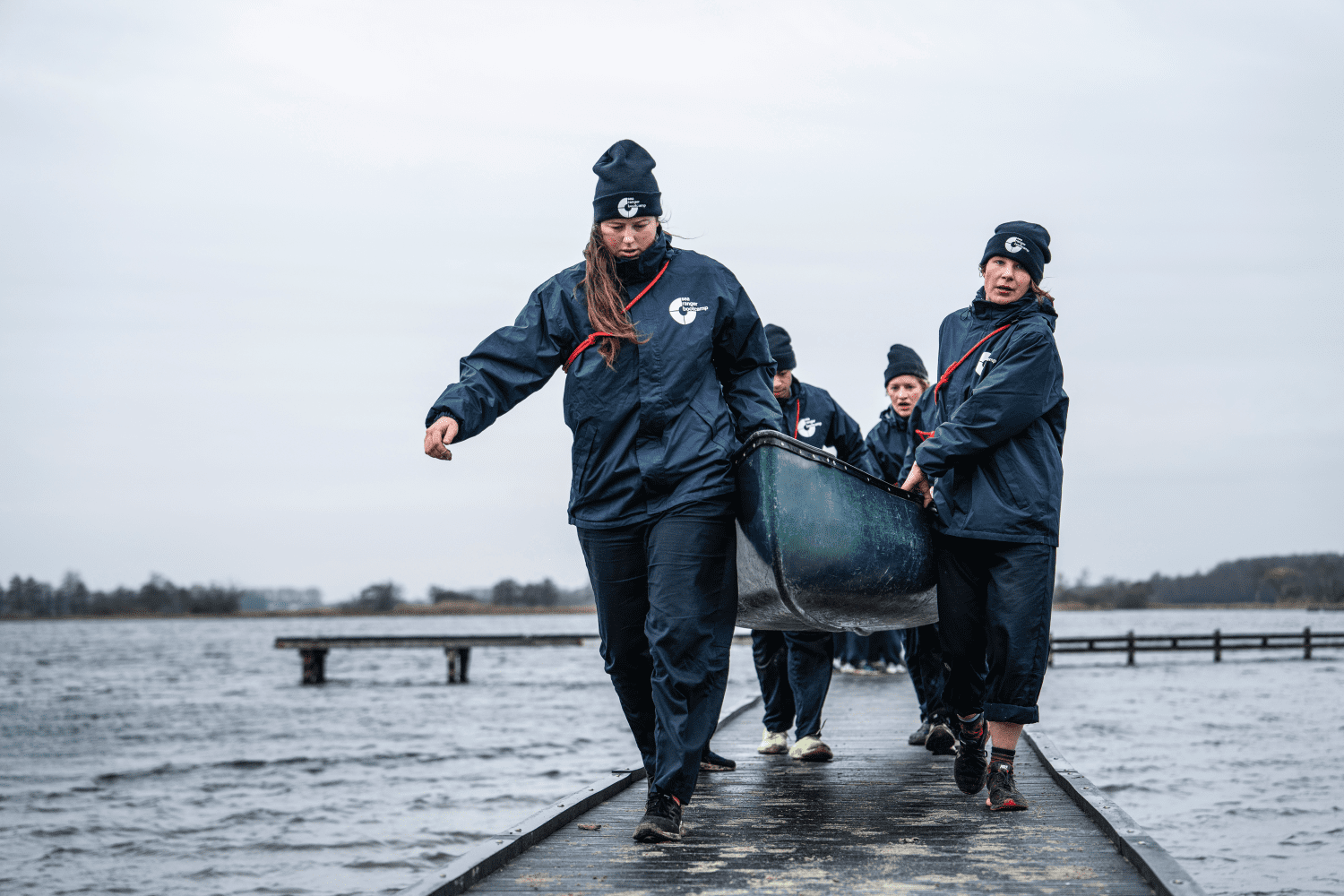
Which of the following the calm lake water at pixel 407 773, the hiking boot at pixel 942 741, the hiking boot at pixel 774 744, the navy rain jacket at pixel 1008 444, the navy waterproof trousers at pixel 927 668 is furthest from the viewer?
the calm lake water at pixel 407 773

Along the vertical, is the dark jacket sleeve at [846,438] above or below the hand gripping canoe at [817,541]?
above

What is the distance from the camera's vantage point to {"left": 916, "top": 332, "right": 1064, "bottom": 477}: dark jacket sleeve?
12.8ft

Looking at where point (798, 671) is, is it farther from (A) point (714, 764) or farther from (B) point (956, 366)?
(B) point (956, 366)

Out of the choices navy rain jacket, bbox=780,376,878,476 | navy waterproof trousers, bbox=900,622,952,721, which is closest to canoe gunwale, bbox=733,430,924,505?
navy rain jacket, bbox=780,376,878,476

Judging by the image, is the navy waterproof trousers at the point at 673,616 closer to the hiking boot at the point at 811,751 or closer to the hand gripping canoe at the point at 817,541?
the hand gripping canoe at the point at 817,541

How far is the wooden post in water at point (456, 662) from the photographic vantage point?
37.6 meters

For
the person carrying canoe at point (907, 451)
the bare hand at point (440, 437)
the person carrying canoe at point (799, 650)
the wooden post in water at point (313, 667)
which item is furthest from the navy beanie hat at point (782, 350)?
the wooden post in water at point (313, 667)

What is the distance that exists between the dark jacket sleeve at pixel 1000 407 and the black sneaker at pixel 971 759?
103 cm

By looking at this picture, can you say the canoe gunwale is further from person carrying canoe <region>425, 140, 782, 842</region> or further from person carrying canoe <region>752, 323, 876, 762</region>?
person carrying canoe <region>752, 323, 876, 762</region>

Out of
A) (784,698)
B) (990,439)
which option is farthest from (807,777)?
(990,439)

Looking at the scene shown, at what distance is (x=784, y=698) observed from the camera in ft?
20.7

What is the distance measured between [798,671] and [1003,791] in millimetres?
1790

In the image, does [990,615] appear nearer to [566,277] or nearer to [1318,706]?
[566,277]

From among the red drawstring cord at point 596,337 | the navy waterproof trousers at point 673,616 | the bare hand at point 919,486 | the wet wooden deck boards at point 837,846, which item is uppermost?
the red drawstring cord at point 596,337
